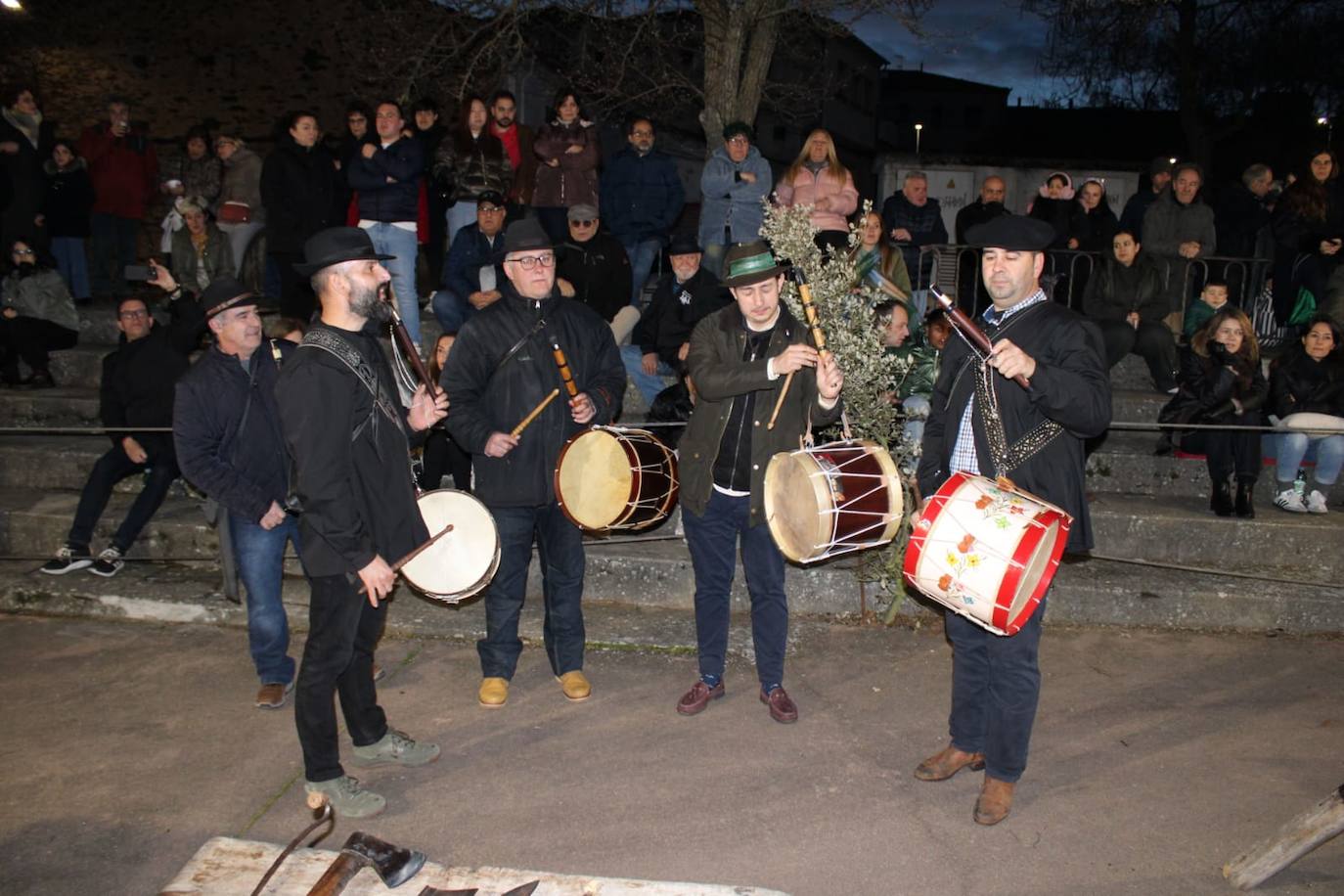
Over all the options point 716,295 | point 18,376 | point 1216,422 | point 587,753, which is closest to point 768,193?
point 716,295

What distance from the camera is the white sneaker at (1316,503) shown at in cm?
679

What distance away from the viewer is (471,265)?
851 cm

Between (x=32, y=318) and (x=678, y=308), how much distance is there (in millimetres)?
5966

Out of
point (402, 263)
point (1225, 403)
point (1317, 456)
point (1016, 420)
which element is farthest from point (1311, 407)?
point (402, 263)

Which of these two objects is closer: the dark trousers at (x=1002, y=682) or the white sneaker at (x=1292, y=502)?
the dark trousers at (x=1002, y=682)

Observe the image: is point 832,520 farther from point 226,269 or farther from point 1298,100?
point 1298,100

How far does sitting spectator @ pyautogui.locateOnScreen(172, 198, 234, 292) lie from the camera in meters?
9.89

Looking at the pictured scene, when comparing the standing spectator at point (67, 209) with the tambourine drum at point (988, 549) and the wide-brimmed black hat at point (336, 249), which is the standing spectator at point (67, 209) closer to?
the wide-brimmed black hat at point (336, 249)

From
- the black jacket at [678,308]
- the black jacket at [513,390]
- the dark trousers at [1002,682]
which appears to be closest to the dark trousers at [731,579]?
the black jacket at [513,390]

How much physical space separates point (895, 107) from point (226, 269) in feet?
172

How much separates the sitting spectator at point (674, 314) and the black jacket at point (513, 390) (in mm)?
2736

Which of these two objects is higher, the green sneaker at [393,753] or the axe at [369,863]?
the axe at [369,863]

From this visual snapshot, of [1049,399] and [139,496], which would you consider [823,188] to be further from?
[139,496]

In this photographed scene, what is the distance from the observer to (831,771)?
4512 mm
